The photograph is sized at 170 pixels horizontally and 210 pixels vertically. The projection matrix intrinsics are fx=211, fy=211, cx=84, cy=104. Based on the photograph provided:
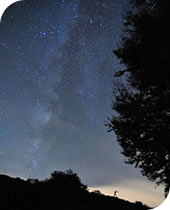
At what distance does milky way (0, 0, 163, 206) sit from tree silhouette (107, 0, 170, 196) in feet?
0.80

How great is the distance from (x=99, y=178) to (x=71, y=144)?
83cm

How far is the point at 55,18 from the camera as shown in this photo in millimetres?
4816

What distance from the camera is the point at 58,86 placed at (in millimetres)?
4484

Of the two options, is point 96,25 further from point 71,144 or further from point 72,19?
point 71,144

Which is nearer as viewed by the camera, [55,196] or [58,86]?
[55,196]

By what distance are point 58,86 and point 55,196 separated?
85.8 inches

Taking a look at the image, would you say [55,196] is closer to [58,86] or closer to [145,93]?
[58,86]

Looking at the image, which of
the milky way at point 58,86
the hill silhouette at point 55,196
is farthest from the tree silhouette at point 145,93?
the hill silhouette at point 55,196

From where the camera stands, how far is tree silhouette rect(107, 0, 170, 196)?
4.14m

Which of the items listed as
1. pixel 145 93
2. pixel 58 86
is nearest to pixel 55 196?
pixel 58 86

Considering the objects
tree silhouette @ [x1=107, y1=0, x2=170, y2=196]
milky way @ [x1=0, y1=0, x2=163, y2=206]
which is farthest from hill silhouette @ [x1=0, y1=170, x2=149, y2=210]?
tree silhouette @ [x1=107, y1=0, x2=170, y2=196]

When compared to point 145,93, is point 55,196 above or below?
below

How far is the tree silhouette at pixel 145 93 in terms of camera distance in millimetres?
4145

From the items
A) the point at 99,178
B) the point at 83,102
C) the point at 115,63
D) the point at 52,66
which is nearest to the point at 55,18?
the point at 52,66
